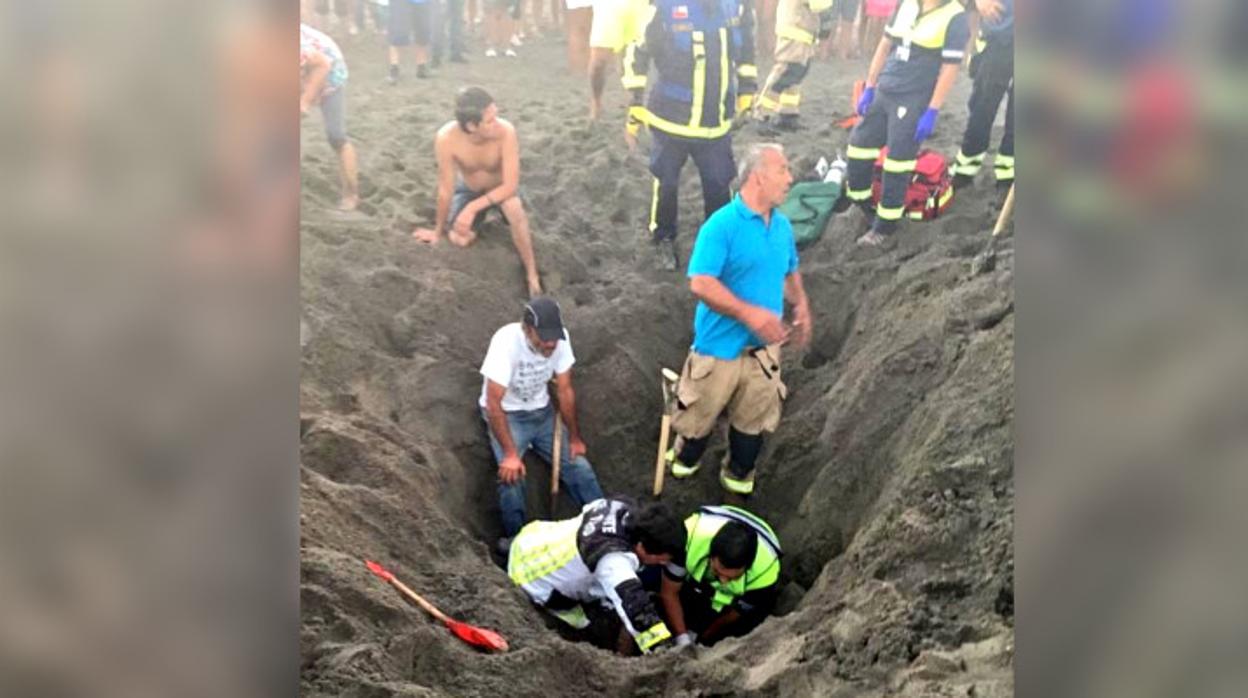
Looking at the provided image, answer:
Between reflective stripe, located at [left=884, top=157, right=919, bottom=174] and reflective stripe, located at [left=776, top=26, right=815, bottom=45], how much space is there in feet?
1.05

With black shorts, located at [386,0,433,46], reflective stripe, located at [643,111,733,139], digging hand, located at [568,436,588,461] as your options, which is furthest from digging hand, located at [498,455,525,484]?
black shorts, located at [386,0,433,46]

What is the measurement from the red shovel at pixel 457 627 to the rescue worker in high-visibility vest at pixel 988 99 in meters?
1.41

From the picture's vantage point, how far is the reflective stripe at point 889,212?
2230 mm

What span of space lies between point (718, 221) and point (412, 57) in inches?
29.3

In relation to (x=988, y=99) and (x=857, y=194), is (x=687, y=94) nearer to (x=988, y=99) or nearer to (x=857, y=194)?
(x=857, y=194)

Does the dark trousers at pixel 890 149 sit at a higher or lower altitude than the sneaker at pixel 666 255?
higher

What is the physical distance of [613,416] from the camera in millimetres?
2285

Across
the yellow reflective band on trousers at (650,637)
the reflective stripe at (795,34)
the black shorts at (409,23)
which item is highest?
the reflective stripe at (795,34)

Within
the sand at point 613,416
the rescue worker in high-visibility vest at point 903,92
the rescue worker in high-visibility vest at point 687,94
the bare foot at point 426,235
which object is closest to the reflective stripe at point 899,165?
the rescue worker in high-visibility vest at point 903,92

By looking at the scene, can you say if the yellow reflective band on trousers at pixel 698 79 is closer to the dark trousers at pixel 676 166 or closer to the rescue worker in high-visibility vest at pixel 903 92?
the dark trousers at pixel 676 166

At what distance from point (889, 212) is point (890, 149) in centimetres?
14

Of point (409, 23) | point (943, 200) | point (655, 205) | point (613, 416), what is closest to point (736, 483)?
point (613, 416)

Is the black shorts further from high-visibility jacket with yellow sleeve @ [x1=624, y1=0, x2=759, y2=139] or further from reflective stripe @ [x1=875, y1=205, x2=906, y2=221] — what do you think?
reflective stripe @ [x1=875, y1=205, x2=906, y2=221]
